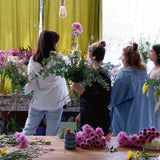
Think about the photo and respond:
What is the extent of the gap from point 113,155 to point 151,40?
2737 millimetres

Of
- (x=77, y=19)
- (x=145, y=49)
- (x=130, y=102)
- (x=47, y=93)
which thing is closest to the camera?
(x=130, y=102)

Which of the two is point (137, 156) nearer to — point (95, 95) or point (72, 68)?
point (72, 68)

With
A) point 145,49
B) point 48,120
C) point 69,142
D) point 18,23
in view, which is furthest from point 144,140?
point 18,23

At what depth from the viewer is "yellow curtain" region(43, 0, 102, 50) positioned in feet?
12.5

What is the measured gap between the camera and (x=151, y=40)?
384cm

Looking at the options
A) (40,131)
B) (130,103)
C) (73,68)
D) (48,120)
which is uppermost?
(73,68)

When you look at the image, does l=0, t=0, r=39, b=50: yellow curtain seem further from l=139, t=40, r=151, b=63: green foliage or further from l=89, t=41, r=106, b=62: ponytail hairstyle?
l=89, t=41, r=106, b=62: ponytail hairstyle

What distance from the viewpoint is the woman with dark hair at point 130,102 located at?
2.24 m

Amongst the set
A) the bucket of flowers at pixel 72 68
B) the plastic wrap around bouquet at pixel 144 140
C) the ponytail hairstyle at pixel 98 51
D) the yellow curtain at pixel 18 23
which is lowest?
the plastic wrap around bouquet at pixel 144 140

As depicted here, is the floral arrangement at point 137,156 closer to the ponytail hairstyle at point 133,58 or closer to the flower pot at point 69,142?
the flower pot at point 69,142

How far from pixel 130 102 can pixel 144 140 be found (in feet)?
2.31

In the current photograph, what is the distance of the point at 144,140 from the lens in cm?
159

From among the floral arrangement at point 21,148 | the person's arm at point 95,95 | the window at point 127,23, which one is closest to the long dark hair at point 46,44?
the person's arm at point 95,95

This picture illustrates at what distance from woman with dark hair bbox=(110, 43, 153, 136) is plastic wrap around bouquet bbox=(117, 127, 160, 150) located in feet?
2.00
